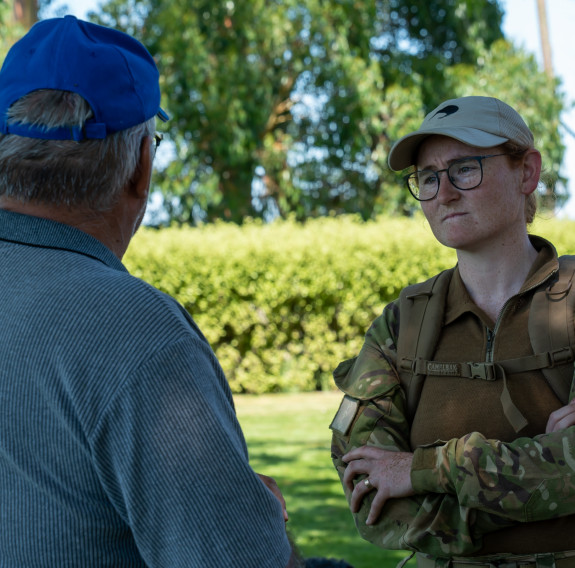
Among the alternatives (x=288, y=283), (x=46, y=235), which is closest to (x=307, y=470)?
(x=288, y=283)

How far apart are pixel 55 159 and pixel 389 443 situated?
4.40 feet

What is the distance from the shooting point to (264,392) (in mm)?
13180

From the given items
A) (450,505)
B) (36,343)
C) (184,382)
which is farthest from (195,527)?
(450,505)

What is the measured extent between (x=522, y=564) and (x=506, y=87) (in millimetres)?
17937

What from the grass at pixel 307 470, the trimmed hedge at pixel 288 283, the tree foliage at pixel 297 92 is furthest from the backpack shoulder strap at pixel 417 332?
the tree foliage at pixel 297 92

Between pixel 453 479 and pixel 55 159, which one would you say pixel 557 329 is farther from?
pixel 55 159

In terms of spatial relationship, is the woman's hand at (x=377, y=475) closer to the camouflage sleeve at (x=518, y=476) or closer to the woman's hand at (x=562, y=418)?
the camouflage sleeve at (x=518, y=476)

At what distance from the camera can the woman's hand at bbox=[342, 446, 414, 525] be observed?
2.21 meters

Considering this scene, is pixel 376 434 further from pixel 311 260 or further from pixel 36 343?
pixel 311 260

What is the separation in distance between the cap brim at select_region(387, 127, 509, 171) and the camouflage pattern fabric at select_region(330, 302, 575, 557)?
2.03ft

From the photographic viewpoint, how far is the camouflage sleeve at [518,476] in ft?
6.58

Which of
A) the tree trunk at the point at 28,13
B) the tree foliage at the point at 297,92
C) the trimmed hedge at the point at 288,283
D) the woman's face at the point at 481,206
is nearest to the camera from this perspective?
the woman's face at the point at 481,206

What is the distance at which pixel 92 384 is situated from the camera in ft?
4.05

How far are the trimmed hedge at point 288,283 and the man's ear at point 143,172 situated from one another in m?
11.0
